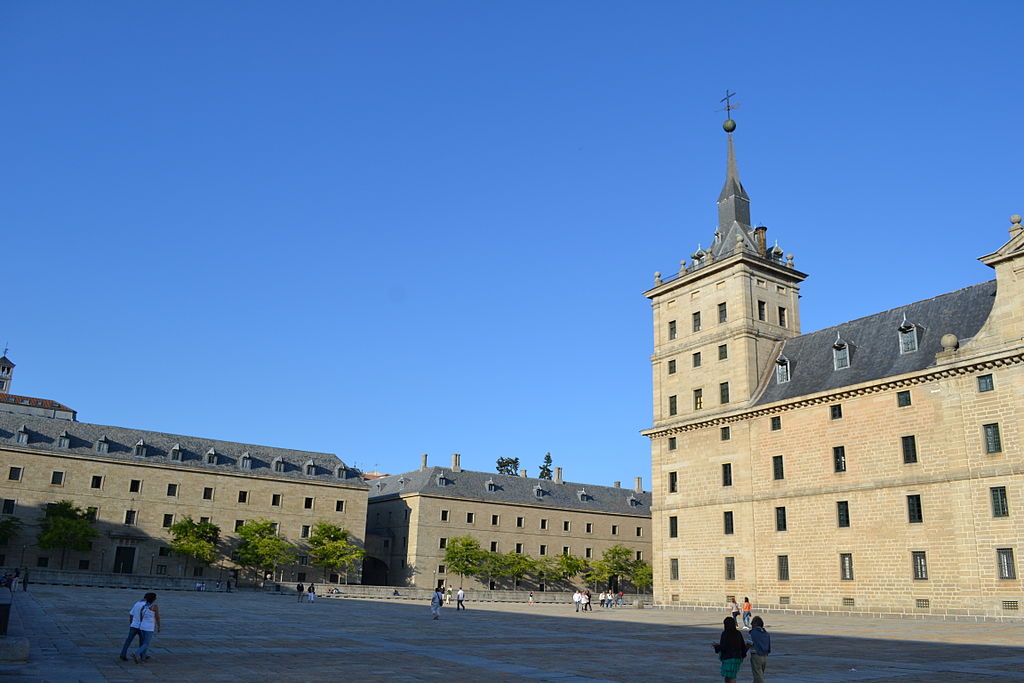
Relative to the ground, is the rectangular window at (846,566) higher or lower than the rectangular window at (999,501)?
lower

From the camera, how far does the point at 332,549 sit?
72.7m

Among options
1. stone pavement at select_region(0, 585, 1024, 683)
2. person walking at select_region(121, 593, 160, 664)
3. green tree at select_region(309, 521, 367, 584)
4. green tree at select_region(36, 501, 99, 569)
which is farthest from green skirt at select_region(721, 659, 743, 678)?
green tree at select_region(309, 521, 367, 584)

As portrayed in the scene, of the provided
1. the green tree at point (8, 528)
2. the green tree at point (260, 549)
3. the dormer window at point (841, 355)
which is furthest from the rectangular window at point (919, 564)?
the green tree at point (8, 528)

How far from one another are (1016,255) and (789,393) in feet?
49.5

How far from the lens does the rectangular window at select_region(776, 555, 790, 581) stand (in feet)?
159

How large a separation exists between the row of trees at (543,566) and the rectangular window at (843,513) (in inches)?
1627

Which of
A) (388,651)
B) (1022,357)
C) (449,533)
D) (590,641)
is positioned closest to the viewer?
(388,651)

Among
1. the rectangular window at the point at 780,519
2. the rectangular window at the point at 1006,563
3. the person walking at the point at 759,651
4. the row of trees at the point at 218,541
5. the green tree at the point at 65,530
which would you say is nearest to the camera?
the person walking at the point at 759,651

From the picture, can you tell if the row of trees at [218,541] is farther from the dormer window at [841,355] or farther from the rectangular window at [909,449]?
the rectangular window at [909,449]

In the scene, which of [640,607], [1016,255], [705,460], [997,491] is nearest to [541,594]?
[640,607]

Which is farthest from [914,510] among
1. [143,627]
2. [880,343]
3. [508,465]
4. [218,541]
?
[508,465]

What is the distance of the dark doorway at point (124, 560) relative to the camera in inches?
2667

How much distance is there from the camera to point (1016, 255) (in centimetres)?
4028

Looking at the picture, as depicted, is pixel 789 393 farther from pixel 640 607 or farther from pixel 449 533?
pixel 449 533
